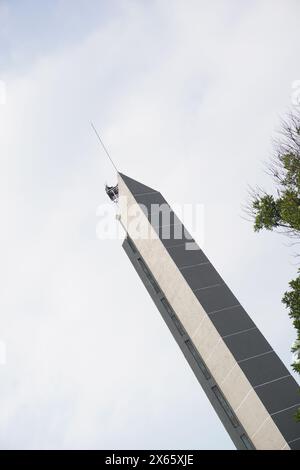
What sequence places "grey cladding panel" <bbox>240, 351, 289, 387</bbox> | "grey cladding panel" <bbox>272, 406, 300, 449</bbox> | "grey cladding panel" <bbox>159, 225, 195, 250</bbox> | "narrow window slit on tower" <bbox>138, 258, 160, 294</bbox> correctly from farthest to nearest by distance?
"narrow window slit on tower" <bbox>138, 258, 160, 294</bbox> → "grey cladding panel" <bbox>159, 225, 195, 250</bbox> → "grey cladding panel" <bbox>240, 351, 289, 387</bbox> → "grey cladding panel" <bbox>272, 406, 300, 449</bbox>

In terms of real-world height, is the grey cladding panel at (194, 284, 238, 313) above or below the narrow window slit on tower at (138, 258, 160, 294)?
below

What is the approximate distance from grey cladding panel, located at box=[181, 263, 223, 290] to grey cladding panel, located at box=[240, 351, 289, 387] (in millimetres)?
4107

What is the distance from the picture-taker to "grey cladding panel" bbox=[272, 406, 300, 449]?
40.0 ft

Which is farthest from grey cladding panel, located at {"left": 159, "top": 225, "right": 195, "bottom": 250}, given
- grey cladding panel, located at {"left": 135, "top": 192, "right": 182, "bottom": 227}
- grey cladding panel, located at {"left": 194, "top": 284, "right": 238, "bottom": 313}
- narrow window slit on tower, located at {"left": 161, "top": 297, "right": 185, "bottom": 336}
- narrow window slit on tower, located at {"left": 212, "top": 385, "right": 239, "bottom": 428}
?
narrow window slit on tower, located at {"left": 212, "top": 385, "right": 239, "bottom": 428}

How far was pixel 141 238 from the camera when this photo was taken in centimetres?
2039

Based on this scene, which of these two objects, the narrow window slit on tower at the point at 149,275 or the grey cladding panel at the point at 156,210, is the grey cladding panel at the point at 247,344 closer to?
the narrow window slit on tower at the point at 149,275

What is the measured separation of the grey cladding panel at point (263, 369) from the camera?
13.8 metres

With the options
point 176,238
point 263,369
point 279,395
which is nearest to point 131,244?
point 176,238

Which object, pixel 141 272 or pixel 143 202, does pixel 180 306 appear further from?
pixel 143 202

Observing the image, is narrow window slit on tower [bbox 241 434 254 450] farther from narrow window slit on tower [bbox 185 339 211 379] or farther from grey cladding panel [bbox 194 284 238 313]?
grey cladding panel [bbox 194 284 238 313]

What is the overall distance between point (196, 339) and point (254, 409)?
394 cm

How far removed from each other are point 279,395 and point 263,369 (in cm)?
112
